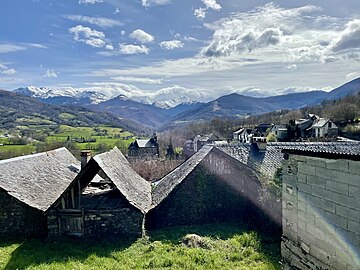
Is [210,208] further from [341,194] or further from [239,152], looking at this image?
[341,194]

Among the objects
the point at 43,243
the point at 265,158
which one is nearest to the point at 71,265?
the point at 43,243

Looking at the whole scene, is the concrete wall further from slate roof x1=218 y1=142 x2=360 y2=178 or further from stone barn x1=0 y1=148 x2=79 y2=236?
→ stone barn x1=0 y1=148 x2=79 y2=236

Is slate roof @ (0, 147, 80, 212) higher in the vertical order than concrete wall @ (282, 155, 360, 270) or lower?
lower

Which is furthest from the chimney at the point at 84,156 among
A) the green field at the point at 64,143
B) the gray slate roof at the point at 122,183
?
the green field at the point at 64,143

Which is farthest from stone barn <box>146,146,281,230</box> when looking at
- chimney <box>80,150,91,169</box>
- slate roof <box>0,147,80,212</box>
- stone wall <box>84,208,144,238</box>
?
slate roof <box>0,147,80,212</box>

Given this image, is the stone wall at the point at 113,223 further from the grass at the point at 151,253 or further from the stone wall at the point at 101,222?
the grass at the point at 151,253

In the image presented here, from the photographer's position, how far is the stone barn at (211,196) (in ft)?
56.2

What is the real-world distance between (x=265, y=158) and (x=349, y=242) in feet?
51.1

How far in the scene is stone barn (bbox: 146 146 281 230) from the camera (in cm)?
1714

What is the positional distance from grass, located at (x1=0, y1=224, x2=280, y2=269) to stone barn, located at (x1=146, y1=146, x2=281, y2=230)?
1.64m

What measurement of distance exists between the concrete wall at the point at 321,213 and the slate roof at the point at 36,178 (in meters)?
12.0

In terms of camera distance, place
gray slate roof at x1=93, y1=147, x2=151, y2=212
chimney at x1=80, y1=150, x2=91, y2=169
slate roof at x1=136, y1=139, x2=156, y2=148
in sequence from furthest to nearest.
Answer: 1. slate roof at x1=136, y1=139, x2=156, y2=148
2. chimney at x1=80, y1=150, x2=91, y2=169
3. gray slate roof at x1=93, y1=147, x2=151, y2=212

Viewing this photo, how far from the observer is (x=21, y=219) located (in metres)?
15.8

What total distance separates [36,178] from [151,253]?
29.3 ft
